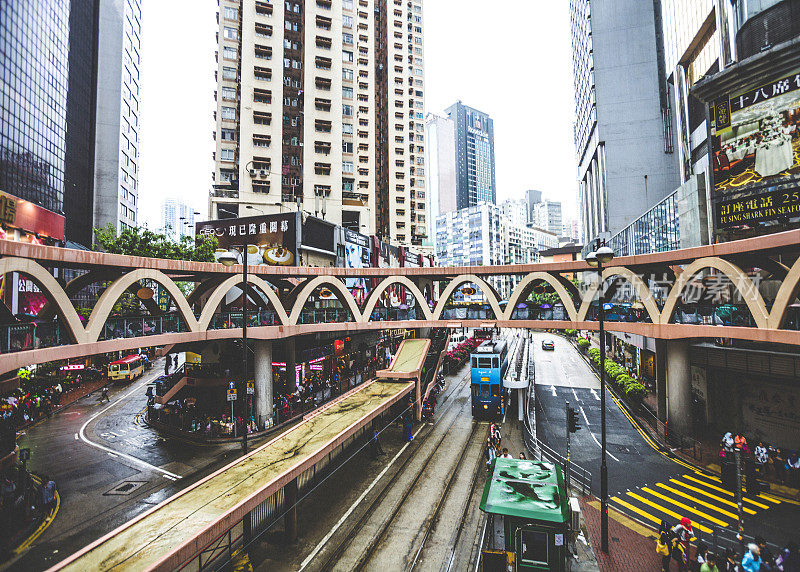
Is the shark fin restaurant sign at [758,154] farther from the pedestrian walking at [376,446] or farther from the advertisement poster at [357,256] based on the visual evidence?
the advertisement poster at [357,256]

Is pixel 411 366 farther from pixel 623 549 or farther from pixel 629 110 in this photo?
pixel 629 110

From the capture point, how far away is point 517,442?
907 inches

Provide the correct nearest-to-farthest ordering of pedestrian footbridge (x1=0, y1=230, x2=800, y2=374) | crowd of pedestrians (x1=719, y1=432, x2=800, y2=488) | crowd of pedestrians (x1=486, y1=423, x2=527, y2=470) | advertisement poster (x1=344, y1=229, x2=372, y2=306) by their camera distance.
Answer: pedestrian footbridge (x1=0, y1=230, x2=800, y2=374) → crowd of pedestrians (x1=719, y1=432, x2=800, y2=488) → crowd of pedestrians (x1=486, y1=423, x2=527, y2=470) → advertisement poster (x1=344, y1=229, x2=372, y2=306)

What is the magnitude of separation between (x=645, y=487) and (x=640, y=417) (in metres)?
11.3

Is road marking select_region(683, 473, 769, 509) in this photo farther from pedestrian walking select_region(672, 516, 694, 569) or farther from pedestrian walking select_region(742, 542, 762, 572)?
pedestrian walking select_region(742, 542, 762, 572)

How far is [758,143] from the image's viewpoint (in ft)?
62.7

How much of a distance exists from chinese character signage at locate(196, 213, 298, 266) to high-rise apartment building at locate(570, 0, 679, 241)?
145 ft

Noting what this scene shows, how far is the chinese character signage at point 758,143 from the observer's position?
18.2 meters

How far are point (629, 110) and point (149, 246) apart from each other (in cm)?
5930

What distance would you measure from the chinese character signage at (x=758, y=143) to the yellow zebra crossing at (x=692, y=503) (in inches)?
482

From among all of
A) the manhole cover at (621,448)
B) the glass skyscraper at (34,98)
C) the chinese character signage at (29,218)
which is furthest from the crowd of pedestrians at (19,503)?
the glass skyscraper at (34,98)

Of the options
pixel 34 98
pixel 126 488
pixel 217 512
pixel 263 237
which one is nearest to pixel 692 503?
pixel 217 512

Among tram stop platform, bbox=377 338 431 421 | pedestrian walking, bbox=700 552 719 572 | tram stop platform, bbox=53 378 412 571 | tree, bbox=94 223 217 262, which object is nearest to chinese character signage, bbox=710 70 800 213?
pedestrian walking, bbox=700 552 719 572

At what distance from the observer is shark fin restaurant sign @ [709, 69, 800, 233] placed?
1816 cm
